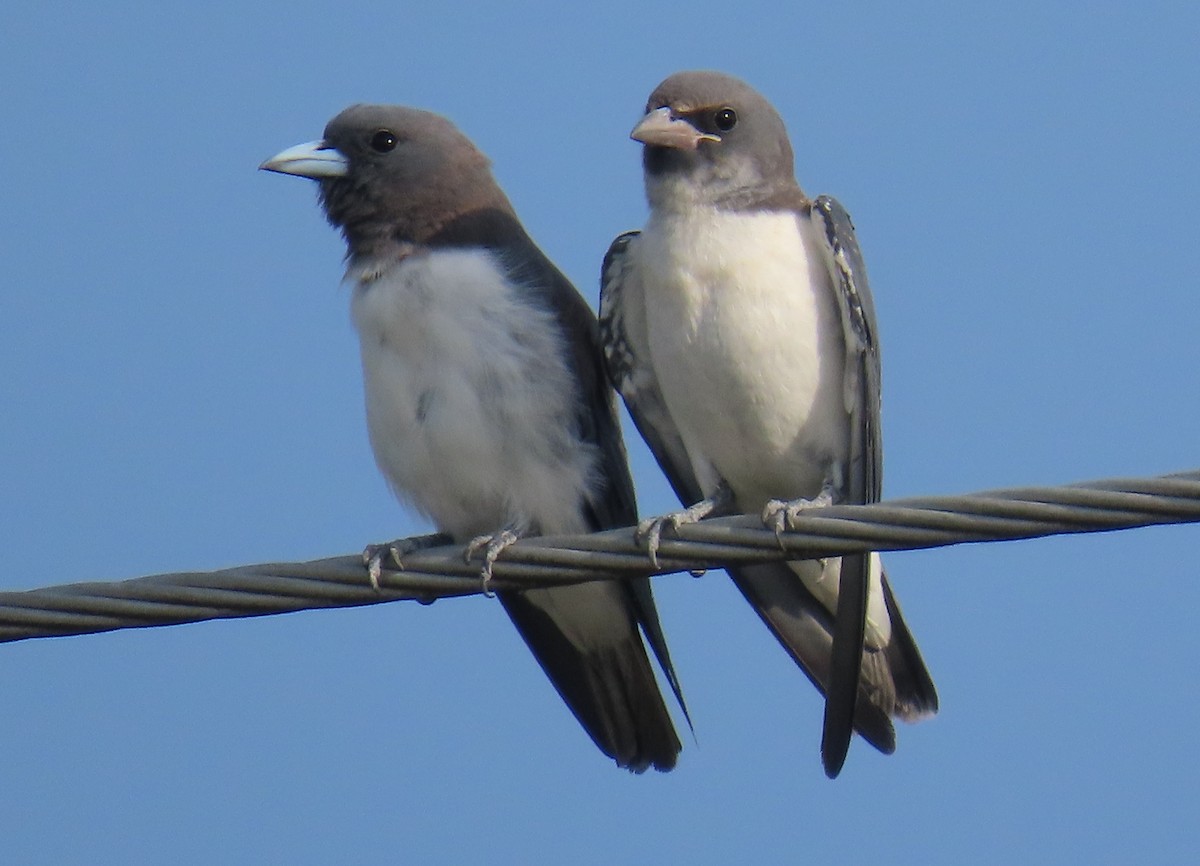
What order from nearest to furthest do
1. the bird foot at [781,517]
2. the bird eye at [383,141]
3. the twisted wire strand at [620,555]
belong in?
the twisted wire strand at [620,555] → the bird foot at [781,517] → the bird eye at [383,141]

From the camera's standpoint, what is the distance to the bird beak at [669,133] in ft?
23.0

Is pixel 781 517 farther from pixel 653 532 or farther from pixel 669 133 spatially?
pixel 669 133

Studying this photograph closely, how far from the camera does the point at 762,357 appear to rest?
6758 mm

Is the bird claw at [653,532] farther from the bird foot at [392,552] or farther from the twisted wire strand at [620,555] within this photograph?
the bird foot at [392,552]

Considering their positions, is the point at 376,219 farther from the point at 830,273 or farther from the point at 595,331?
the point at 830,273

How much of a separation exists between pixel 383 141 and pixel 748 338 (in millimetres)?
1872

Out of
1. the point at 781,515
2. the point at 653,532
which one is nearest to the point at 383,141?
the point at 653,532

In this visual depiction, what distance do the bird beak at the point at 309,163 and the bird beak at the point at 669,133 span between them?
1.30m

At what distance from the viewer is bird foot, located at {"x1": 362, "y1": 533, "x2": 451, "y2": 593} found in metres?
5.17

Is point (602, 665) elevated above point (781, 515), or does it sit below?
below

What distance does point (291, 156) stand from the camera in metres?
7.63

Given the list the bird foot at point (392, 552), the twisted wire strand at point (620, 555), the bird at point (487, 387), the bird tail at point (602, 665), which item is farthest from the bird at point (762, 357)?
the twisted wire strand at point (620, 555)

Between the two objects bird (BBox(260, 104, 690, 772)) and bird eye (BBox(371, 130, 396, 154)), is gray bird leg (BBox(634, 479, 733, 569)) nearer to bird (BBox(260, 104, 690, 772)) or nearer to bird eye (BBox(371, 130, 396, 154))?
bird (BBox(260, 104, 690, 772))

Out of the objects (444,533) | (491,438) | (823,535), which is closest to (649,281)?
(491,438)
